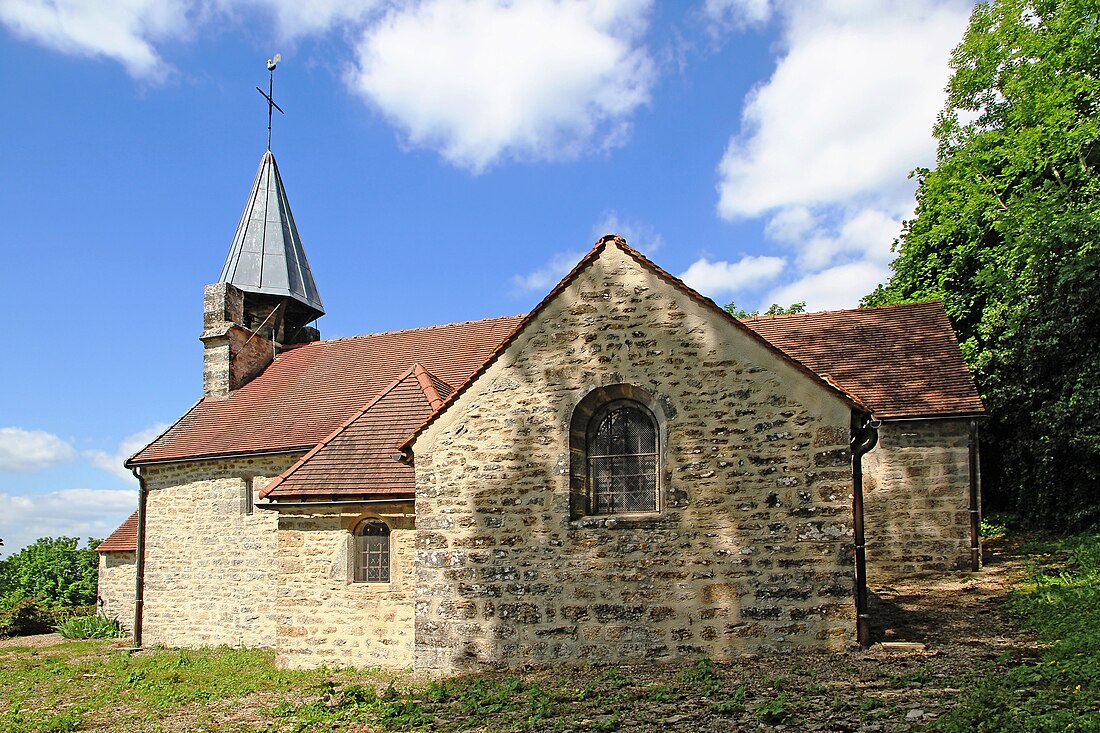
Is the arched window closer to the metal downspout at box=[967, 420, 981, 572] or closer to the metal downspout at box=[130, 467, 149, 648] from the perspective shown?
the metal downspout at box=[130, 467, 149, 648]

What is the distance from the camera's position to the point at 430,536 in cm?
1074

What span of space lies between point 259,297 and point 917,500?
18119mm

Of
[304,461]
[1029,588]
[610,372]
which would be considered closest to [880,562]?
[1029,588]

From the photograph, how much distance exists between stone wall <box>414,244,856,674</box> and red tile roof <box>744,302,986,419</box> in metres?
5.14

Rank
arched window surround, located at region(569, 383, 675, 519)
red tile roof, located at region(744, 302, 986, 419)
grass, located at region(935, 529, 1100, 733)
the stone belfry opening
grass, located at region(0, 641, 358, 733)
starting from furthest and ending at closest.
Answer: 1. the stone belfry opening
2. red tile roof, located at region(744, 302, 986, 419)
3. arched window surround, located at region(569, 383, 675, 519)
4. grass, located at region(0, 641, 358, 733)
5. grass, located at region(935, 529, 1100, 733)

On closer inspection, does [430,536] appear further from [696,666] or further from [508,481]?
[696,666]

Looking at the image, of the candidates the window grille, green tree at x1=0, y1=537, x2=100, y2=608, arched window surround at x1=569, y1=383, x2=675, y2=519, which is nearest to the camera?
arched window surround at x1=569, y1=383, x2=675, y2=519

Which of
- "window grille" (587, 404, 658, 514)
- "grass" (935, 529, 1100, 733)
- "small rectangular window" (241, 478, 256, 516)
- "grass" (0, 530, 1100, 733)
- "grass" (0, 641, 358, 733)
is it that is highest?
"window grille" (587, 404, 658, 514)

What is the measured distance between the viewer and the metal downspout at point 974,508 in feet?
47.4

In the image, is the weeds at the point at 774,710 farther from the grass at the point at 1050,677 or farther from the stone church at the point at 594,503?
the stone church at the point at 594,503

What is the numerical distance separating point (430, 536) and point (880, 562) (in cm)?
897

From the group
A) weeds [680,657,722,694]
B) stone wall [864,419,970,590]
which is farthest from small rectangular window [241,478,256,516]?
stone wall [864,419,970,590]

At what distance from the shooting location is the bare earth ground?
721cm

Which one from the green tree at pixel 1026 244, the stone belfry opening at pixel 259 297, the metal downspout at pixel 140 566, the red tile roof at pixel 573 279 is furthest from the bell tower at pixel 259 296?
the green tree at pixel 1026 244
